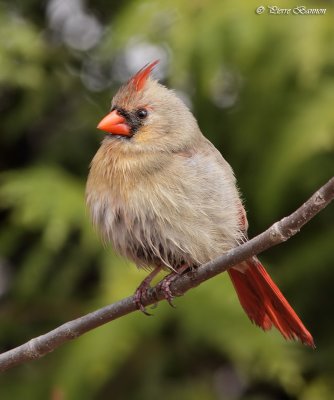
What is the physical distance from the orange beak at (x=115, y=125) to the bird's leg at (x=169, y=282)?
0.51 metres

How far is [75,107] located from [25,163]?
401 mm

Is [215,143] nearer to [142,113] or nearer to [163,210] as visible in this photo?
[142,113]

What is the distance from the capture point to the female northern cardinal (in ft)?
10.2

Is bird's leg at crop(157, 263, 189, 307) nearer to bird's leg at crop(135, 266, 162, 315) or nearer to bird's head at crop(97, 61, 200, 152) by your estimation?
bird's leg at crop(135, 266, 162, 315)

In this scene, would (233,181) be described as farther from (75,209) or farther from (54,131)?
(54,131)

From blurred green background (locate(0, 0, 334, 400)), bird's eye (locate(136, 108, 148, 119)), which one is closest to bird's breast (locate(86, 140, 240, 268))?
bird's eye (locate(136, 108, 148, 119))

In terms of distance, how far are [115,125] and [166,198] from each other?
1.26 feet

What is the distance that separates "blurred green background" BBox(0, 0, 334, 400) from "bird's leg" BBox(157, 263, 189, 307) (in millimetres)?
750

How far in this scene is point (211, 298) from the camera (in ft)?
13.0

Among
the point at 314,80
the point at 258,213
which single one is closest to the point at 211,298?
the point at 258,213

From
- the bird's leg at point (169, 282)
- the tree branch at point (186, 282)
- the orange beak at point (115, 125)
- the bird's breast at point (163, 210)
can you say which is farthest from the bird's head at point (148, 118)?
the tree branch at point (186, 282)

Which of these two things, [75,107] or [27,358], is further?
[75,107]

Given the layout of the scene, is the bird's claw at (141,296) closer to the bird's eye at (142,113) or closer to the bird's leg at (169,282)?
the bird's leg at (169,282)

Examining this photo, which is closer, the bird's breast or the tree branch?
the tree branch
